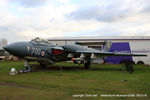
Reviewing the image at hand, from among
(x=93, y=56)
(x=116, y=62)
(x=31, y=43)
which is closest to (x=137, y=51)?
(x=116, y=62)

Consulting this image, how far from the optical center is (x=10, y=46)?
420 inches

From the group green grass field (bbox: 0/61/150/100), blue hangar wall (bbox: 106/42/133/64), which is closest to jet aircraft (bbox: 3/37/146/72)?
green grass field (bbox: 0/61/150/100)

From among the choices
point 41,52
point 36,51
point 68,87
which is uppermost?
point 36,51

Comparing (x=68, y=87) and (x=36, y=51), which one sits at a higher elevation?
(x=36, y=51)

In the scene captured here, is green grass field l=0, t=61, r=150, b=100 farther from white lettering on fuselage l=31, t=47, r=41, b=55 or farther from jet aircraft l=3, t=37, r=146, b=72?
white lettering on fuselage l=31, t=47, r=41, b=55

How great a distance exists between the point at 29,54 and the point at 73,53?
169 inches

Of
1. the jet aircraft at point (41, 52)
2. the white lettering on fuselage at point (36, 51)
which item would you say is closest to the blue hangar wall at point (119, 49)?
the jet aircraft at point (41, 52)

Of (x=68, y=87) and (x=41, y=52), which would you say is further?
(x=41, y=52)

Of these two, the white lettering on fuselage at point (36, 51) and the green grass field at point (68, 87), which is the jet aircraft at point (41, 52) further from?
the green grass field at point (68, 87)

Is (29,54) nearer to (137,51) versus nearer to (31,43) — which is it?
(31,43)

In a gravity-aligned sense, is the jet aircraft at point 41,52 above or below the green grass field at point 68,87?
above

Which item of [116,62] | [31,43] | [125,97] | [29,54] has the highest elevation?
[31,43]

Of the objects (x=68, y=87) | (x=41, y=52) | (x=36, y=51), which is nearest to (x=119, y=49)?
(x=41, y=52)

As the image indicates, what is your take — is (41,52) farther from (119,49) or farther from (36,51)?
(119,49)
